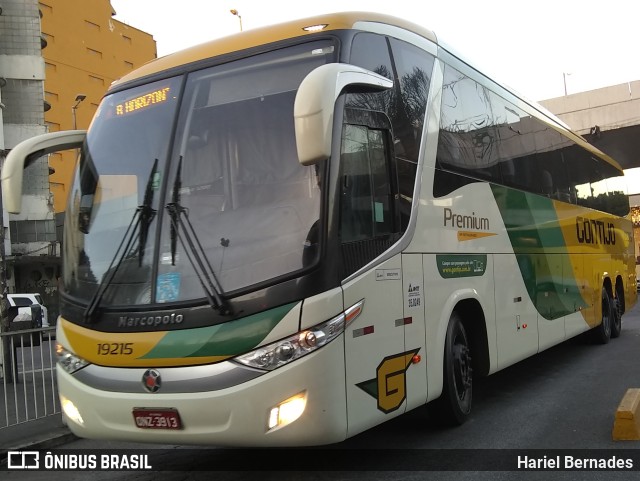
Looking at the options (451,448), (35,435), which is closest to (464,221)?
(451,448)

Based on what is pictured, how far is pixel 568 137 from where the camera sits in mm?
11227

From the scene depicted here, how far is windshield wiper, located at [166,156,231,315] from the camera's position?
423 centimetres

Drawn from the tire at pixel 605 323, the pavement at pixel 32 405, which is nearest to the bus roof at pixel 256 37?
the pavement at pixel 32 405

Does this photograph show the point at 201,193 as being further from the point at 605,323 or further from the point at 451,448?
the point at 605,323

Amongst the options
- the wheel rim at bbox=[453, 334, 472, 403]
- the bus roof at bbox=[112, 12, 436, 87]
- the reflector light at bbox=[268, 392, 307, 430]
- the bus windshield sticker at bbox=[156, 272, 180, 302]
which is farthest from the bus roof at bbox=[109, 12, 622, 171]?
the wheel rim at bbox=[453, 334, 472, 403]

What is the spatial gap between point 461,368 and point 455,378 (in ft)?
0.44

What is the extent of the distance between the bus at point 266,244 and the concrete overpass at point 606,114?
20.5 meters

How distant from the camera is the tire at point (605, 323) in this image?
11.9m

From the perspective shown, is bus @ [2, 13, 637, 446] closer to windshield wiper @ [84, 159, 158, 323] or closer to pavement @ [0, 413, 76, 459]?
windshield wiper @ [84, 159, 158, 323]

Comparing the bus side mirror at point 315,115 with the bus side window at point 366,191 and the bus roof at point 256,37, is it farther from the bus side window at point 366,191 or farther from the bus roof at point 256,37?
the bus roof at point 256,37

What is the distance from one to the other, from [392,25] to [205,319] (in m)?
3.05

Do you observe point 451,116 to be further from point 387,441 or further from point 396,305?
point 387,441

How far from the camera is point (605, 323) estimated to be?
12094 millimetres

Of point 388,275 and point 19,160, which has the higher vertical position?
point 19,160
